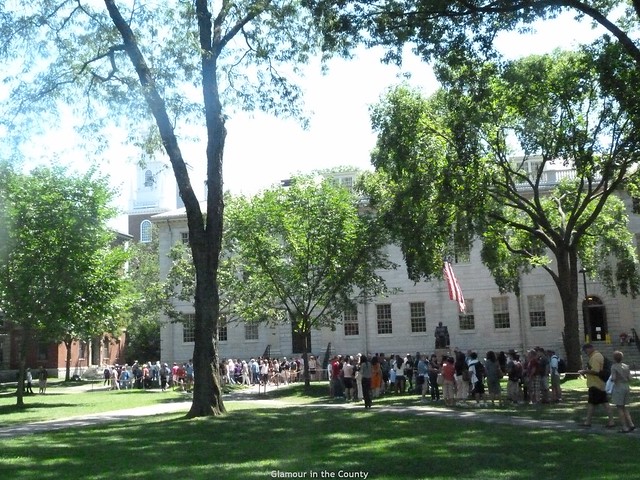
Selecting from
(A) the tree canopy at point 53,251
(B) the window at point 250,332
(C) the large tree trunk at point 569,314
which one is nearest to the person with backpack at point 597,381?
(C) the large tree trunk at point 569,314

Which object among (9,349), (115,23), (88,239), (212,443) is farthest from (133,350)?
(212,443)

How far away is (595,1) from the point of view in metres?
19.1

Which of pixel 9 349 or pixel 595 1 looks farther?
pixel 9 349

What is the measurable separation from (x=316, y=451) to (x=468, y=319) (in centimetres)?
3784

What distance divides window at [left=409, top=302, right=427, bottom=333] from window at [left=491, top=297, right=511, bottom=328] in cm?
484

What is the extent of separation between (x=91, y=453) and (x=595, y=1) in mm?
17208

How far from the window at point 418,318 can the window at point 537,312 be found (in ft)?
23.9

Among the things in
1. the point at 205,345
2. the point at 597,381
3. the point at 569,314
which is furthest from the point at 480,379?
the point at 205,345

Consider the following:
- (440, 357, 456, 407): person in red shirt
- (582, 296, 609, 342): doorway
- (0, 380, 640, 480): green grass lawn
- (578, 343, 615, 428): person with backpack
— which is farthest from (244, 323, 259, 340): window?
(578, 343, 615, 428): person with backpack

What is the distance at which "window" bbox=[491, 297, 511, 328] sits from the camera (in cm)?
4753

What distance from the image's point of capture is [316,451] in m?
11.9

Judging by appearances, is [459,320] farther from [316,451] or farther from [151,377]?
[316,451]

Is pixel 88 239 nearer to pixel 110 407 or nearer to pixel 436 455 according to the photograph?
pixel 110 407

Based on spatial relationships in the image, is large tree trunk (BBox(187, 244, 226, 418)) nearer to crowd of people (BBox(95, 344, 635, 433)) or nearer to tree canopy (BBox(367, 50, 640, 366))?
crowd of people (BBox(95, 344, 635, 433))
